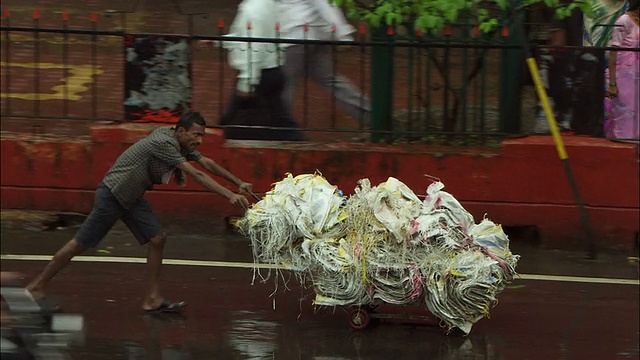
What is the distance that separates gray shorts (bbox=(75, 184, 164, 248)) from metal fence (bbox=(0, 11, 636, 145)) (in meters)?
2.73

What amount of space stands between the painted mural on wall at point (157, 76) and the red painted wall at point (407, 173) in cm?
23

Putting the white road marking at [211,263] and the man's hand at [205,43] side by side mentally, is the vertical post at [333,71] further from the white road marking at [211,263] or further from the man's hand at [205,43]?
the white road marking at [211,263]

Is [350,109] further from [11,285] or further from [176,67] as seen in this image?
[11,285]

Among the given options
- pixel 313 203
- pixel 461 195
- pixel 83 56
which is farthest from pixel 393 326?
pixel 83 56

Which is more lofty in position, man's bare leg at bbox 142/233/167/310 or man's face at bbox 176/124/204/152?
man's face at bbox 176/124/204/152

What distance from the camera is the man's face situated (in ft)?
26.7

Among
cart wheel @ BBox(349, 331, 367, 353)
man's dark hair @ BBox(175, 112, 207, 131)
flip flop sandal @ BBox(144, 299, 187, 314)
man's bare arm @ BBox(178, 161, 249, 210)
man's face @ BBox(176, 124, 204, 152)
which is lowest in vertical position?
cart wheel @ BBox(349, 331, 367, 353)

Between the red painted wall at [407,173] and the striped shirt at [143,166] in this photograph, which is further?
the red painted wall at [407,173]

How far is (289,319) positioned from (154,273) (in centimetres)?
103

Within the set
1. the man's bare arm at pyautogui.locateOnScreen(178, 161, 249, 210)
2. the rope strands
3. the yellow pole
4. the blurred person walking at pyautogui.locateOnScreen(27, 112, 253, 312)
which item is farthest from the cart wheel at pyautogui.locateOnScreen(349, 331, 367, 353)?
the yellow pole

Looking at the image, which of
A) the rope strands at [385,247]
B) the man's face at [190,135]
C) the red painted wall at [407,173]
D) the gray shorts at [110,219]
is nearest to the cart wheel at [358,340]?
the rope strands at [385,247]

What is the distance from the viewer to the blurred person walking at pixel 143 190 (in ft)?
26.6

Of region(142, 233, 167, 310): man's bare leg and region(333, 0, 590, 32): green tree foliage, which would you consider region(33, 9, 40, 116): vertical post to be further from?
region(142, 233, 167, 310): man's bare leg

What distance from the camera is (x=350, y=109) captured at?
1094 cm
